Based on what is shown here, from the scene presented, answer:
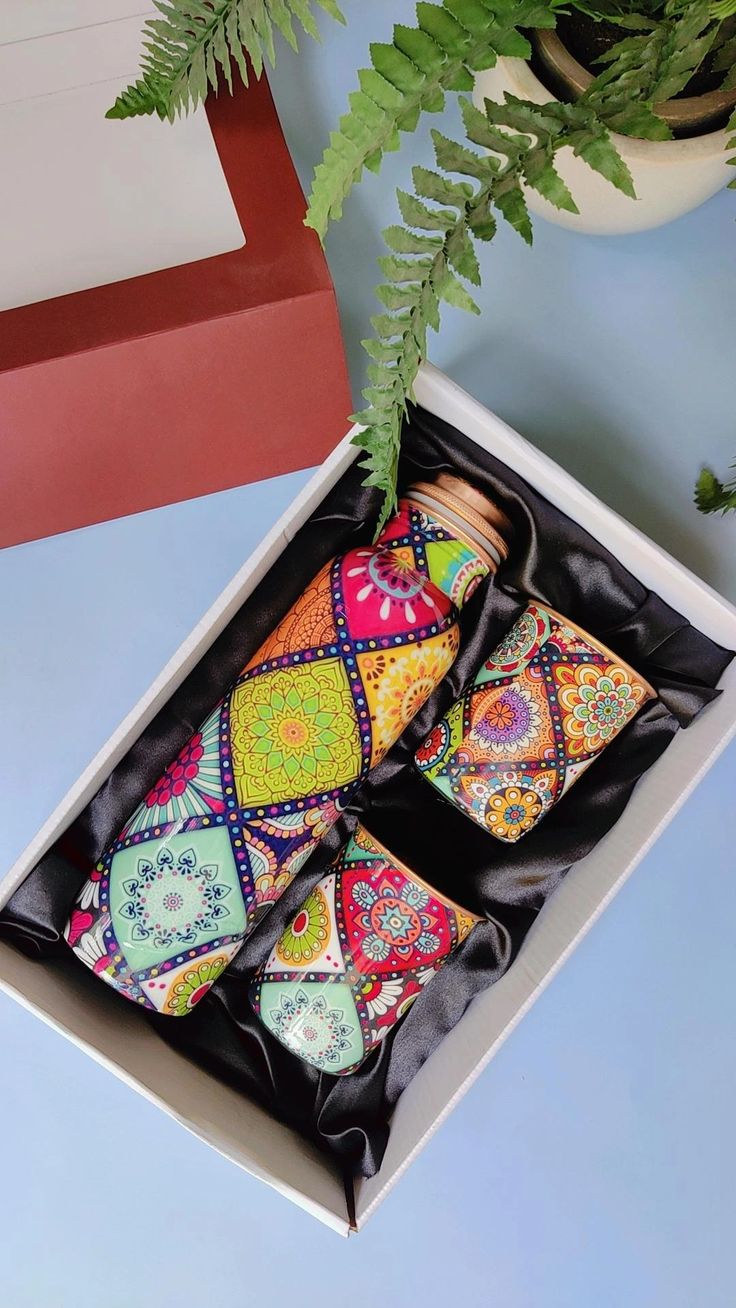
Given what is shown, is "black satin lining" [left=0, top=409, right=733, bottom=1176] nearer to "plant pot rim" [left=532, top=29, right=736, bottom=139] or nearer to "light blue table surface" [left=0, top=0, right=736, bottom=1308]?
"light blue table surface" [left=0, top=0, right=736, bottom=1308]

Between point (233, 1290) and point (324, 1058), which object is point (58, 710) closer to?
point (324, 1058)

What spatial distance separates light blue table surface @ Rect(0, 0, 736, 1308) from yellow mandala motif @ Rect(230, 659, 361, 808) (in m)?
0.17

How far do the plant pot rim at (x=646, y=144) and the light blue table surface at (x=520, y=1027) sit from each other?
21 centimetres

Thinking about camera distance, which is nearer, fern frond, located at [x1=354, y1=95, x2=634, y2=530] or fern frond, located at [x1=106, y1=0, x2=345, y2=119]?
fern frond, located at [x1=354, y1=95, x2=634, y2=530]

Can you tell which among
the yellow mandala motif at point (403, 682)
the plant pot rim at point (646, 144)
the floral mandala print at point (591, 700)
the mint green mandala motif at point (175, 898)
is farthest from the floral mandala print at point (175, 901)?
the plant pot rim at point (646, 144)

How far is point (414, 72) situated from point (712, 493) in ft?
1.31

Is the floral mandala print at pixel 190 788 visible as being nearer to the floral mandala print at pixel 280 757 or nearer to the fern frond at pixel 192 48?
the floral mandala print at pixel 280 757

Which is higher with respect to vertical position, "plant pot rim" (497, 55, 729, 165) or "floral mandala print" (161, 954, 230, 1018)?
"plant pot rim" (497, 55, 729, 165)

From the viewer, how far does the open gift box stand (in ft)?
1.80

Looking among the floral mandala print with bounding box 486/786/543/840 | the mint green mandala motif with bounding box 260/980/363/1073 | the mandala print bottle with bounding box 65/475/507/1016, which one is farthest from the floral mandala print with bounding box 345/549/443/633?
the mint green mandala motif with bounding box 260/980/363/1073

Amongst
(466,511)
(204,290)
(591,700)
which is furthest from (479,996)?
(204,290)

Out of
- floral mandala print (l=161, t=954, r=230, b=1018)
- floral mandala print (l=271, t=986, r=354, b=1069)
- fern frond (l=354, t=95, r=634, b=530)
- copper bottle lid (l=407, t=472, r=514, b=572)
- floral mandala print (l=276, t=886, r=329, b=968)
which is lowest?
floral mandala print (l=161, t=954, r=230, b=1018)

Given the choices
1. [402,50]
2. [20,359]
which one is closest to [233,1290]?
[20,359]

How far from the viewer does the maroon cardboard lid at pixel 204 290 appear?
54 cm
